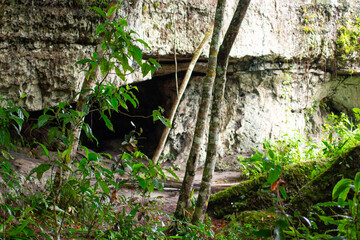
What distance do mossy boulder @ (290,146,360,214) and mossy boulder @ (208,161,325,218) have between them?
702 mm

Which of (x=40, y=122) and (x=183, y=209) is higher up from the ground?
(x=40, y=122)

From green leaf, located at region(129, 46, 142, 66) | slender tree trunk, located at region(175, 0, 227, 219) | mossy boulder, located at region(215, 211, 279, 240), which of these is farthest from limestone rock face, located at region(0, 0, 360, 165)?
green leaf, located at region(129, 46, 142, 66)

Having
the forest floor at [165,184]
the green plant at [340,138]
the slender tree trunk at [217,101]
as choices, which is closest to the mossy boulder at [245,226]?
the slender tree trunk at [217,101]

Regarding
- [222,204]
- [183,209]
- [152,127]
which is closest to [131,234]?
[183,209]

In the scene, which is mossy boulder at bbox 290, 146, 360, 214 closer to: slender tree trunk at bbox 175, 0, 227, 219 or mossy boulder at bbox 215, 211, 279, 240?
mossy boulder at bbox 215, 211, 279, 240

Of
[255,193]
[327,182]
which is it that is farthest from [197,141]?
[327,182]

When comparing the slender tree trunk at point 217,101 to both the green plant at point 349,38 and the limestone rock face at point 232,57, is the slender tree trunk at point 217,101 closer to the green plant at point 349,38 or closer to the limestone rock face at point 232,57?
the limestone rock face at point 232,57

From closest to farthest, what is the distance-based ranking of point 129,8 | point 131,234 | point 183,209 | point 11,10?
point 131,234
point 183,209
point 11,10
point 129,8

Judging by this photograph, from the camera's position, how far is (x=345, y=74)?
35.2 feet

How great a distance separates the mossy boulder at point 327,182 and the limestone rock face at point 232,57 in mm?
4178

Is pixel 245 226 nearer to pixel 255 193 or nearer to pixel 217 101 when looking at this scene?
pixel 255 193

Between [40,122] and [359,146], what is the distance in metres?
3.07

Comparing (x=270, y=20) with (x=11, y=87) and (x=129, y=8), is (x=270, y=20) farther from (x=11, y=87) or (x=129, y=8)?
(x=11, y=87)

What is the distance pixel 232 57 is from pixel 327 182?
5894 millimetres
